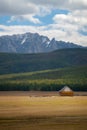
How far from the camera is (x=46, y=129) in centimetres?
5603

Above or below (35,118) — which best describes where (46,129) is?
below

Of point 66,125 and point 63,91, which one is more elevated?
point 63,91

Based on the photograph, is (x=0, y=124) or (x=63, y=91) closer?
(x=0, y=124)

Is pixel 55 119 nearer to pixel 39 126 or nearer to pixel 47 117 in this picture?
pixel 47 117

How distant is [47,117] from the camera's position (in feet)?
238

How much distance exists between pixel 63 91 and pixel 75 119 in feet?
324

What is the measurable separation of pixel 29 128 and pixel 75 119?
1434 centimetres

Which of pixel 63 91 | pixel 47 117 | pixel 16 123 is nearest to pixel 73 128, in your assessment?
pixel 16 123

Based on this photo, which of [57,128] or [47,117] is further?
[47,117]

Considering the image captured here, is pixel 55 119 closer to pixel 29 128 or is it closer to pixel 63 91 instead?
pixel 29 128

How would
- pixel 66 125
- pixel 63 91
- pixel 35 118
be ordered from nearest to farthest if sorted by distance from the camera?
pixel 66 125 < pixel 35 118 < pixel 63 91

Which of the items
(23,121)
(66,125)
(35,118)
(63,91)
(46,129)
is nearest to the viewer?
(46,129)

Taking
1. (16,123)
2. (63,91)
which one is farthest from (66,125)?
(63,91)

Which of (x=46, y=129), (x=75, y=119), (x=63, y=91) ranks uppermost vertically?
(x=63, y=91)
